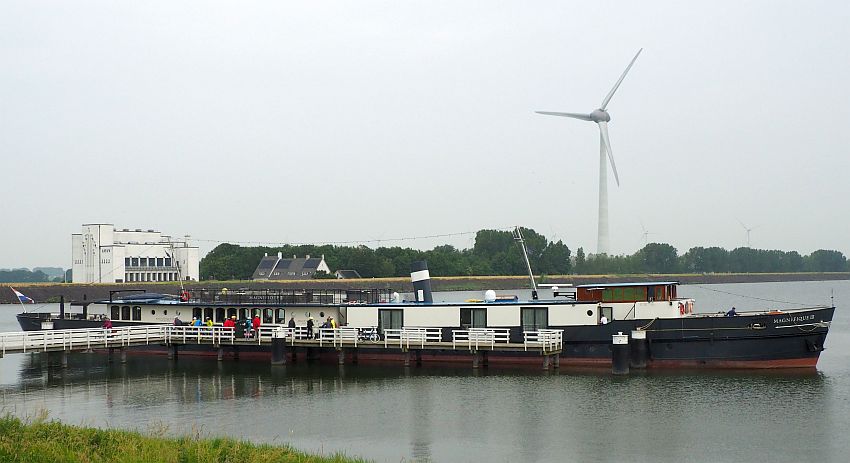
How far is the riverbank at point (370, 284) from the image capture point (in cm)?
10931

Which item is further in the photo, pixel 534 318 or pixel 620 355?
pixel 534 318

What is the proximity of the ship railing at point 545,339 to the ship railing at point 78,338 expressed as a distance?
18.5m

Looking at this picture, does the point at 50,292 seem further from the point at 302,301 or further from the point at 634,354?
the point at 634,354

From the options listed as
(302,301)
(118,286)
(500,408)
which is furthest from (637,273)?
(500,408)

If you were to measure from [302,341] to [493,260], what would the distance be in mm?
125758

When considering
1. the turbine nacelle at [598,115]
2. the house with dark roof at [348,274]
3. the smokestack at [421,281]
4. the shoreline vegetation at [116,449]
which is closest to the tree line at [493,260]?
the house with dark roof at [348,274]

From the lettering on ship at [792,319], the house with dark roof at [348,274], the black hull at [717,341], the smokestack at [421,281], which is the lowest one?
the black hull at [717,341]

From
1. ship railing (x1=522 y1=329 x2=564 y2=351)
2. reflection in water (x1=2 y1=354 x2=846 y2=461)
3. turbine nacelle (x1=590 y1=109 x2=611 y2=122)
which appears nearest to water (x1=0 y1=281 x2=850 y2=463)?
reflection in water (x1=2 y1=354 x2=846 y2=461)

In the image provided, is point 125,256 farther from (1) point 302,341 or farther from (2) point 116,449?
(2) point 116,449

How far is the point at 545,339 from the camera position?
37781 millimetres

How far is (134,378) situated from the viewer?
128 ft

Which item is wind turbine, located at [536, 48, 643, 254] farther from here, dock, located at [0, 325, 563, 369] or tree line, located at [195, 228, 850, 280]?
dock, located at [0, 325, 563, 369]

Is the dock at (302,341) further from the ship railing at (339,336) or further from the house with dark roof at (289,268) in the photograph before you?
the house with dark roof at (289,268)

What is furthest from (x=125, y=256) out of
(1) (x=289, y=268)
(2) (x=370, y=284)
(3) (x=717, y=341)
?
(3) (x=717, y=341)
